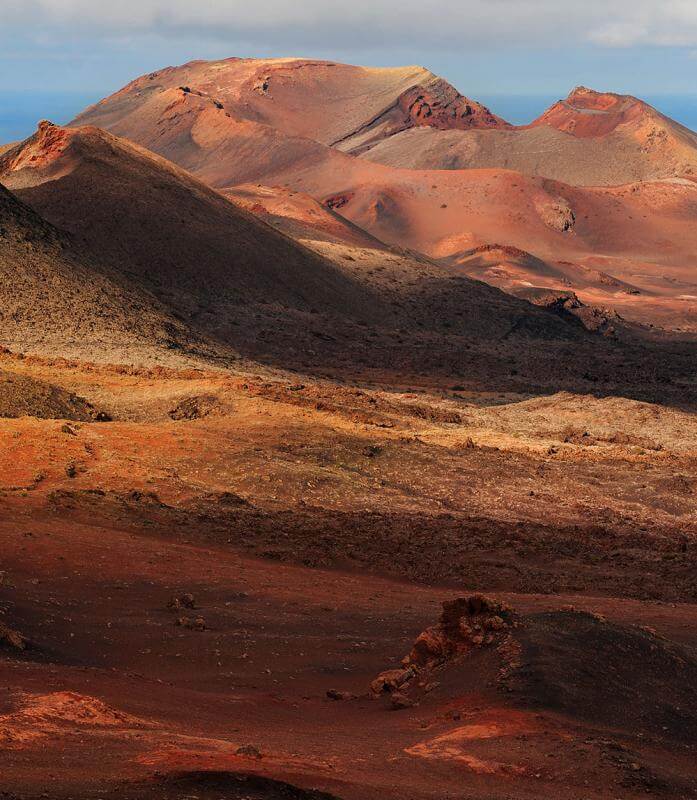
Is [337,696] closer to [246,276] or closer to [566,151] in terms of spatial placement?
[246,276]

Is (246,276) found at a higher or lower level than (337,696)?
higher

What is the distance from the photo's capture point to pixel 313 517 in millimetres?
17859

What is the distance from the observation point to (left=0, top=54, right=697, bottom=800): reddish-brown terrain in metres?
8.42

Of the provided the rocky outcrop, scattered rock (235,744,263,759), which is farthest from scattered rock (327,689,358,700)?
scattered rock (235,744,263,759)

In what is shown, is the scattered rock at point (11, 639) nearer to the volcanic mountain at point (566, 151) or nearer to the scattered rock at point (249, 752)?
the scattered rock at point (249, 752)

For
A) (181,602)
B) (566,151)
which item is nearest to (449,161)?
(566,151)

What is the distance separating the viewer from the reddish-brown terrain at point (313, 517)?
27.6ft

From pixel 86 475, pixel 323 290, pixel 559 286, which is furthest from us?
pixel 559 286

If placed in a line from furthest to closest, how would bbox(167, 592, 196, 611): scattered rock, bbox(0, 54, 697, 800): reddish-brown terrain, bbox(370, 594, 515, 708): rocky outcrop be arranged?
1. bbox(167, 592, 196, 611): scattered rock
2. bbox(370, 594, 515, 708): rocky outcrop
3. bbox(0, 54, 697, 800): reddish-brown terrain

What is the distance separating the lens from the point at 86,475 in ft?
58.9

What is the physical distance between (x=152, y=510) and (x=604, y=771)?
9.71 m

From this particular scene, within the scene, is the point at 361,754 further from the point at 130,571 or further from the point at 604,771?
the point at 130,571

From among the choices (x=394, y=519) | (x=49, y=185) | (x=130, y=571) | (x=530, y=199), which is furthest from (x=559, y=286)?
(x=130, y=571)

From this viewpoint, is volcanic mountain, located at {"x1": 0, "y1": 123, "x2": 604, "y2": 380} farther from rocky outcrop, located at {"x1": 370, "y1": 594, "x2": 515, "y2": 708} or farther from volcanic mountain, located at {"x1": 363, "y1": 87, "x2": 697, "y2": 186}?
volcanic mountain, located at {"x1": 363, "y1": 87, "x2": 697, "y2": 186}
